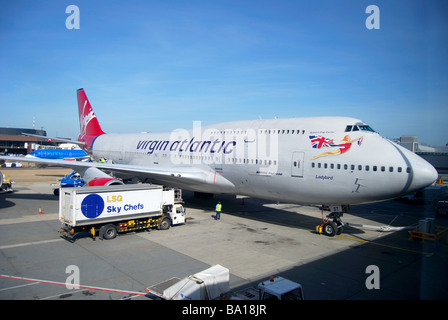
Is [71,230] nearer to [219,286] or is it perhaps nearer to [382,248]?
[219,286]

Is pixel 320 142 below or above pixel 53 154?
above

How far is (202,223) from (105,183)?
6317mm

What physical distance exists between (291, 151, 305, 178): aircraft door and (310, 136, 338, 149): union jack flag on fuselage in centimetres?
79

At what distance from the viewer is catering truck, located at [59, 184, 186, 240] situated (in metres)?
14.2

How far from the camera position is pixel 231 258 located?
12906 millimetres

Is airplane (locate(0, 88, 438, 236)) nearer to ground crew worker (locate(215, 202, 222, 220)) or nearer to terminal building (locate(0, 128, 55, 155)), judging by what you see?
ground crew worker (locate(215, 202, 222, 220))

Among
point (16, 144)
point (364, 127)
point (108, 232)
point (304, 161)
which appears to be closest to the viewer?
point (108, 232)

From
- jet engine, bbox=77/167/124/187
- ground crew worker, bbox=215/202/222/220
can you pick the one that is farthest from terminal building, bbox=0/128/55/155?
ground crew worker, bbox=215/202/222/220

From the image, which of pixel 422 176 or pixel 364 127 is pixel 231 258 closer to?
pixel 422 176

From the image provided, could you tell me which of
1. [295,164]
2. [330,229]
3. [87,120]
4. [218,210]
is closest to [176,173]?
[218,210]

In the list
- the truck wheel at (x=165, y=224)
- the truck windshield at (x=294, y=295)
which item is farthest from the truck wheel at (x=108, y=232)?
the truck windshield at (x=294, y=295)

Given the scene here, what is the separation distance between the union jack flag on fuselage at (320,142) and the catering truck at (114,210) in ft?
27.1

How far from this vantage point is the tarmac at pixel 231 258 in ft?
32.9

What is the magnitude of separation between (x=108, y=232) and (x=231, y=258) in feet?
20.8
